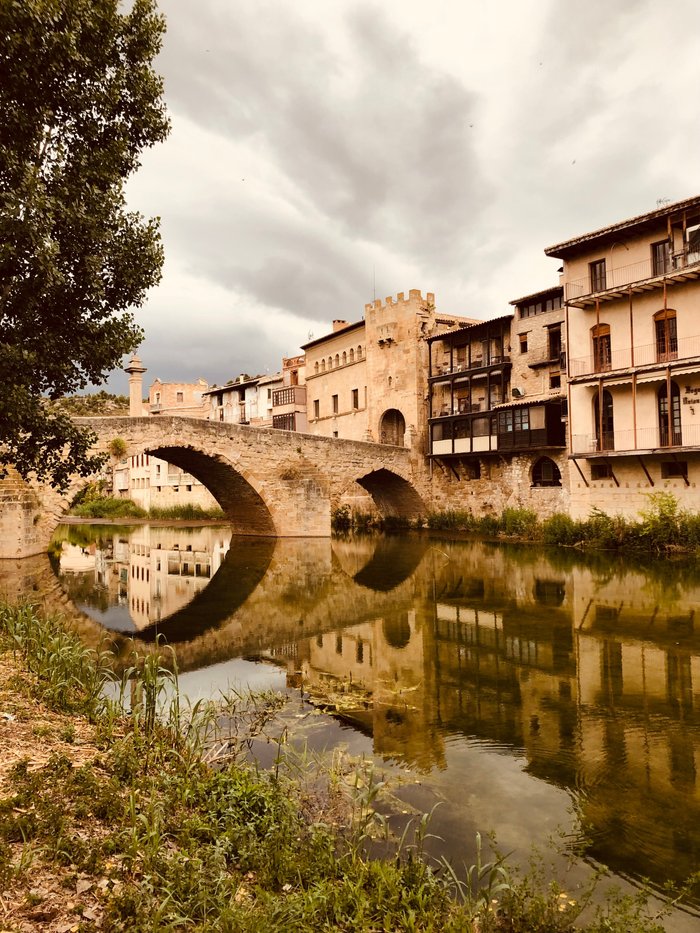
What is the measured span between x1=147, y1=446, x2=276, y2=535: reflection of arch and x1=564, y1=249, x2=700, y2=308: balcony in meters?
15.5

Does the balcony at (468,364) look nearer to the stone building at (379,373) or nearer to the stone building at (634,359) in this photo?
the stone building at (379,373)

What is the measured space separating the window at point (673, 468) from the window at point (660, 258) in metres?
6.66

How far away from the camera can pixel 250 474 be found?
88.8 ft

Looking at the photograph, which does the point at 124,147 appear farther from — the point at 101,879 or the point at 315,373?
the point at 315,373

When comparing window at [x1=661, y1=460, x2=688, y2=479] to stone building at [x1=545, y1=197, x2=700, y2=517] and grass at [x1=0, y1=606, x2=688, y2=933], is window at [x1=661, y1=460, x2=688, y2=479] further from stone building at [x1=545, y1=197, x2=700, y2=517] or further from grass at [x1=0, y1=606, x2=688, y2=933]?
grass at [x1=0, y1=606, x2=688, y2=933]

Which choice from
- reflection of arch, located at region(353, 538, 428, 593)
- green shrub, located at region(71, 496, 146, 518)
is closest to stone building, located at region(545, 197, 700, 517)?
reflection of arch, located at region(353, 538, 428, 593)

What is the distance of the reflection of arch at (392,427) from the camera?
39.6m

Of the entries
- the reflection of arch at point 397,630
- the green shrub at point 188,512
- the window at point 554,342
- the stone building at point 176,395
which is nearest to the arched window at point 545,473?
the window at point 554,342

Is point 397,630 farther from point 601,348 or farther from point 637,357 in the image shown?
point 601,348

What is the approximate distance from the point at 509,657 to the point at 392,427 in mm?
31228

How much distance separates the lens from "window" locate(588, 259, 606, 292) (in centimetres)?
2462

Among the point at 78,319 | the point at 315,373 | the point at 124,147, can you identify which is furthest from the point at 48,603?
the point at 315,373

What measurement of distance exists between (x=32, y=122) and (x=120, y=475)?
59.7 metres

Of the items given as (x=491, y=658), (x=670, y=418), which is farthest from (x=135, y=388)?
(x=491, y=658)
